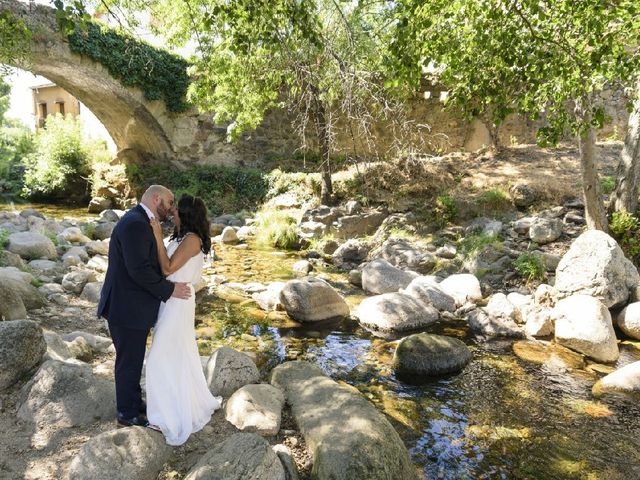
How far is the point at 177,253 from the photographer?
3379 mm

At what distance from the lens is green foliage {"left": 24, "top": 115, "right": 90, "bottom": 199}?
1850 centimetres

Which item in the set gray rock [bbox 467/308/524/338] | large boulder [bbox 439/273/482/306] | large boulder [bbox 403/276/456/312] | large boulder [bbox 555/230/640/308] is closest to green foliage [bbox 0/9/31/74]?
large boulder [bbox 403/276/456/312]

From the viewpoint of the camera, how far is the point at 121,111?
17297 millimetres

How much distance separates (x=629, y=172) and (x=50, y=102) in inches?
1383

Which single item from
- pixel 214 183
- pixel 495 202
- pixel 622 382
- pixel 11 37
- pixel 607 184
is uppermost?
pixel 11 37

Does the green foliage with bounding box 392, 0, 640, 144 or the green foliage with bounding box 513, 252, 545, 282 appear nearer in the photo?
the green foliage with bounding box 392, 0, 640, 144

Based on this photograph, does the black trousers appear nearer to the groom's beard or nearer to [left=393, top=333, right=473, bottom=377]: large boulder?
the groom's beard

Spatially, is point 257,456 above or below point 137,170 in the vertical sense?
below

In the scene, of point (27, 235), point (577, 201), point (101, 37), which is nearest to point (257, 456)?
point (27, 235)

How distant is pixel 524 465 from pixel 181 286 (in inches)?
123

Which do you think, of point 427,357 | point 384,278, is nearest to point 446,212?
point 384,278

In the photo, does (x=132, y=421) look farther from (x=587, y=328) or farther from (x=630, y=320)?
(x=630, y=320)

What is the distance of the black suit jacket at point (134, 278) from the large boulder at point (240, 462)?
1006mm

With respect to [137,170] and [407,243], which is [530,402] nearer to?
[407,243]
